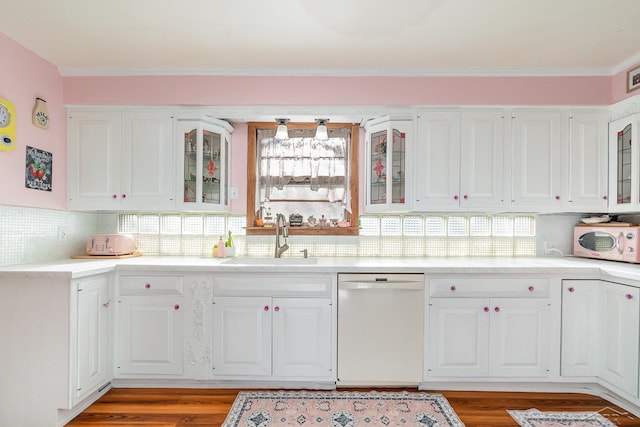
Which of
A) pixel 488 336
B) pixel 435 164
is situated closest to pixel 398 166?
pixel 435 164

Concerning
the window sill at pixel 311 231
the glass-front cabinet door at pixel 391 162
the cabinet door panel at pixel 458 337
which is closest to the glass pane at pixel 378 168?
the glass-front cabinet door at pixel 391 162

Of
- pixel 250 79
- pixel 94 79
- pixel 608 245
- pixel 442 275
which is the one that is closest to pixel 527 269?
pixel 442 275

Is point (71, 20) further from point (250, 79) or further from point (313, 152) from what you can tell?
point (313, 152)

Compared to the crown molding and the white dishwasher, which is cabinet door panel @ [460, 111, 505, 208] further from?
the white dishwasher

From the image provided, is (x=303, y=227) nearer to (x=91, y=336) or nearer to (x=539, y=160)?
(x=91, y=336)

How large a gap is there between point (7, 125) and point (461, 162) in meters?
3.16

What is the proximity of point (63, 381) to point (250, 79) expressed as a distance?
240 centimetres

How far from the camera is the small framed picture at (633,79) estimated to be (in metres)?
2.67

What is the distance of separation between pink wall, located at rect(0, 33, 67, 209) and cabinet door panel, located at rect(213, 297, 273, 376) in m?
1.50

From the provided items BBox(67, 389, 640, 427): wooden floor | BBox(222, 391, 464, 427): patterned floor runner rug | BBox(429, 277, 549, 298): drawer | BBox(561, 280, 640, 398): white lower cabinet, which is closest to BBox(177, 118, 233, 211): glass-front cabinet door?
BBox(67, 389, 640, 427): wooden floor

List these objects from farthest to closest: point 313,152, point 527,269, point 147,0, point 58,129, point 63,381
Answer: point 313,152 < point 58,129 < point 527,269 < point 63,381 < point 147,0

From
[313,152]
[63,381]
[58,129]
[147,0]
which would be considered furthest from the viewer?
[313,152]

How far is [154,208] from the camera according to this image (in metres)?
2.93

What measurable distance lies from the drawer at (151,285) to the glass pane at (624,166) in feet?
10.9
